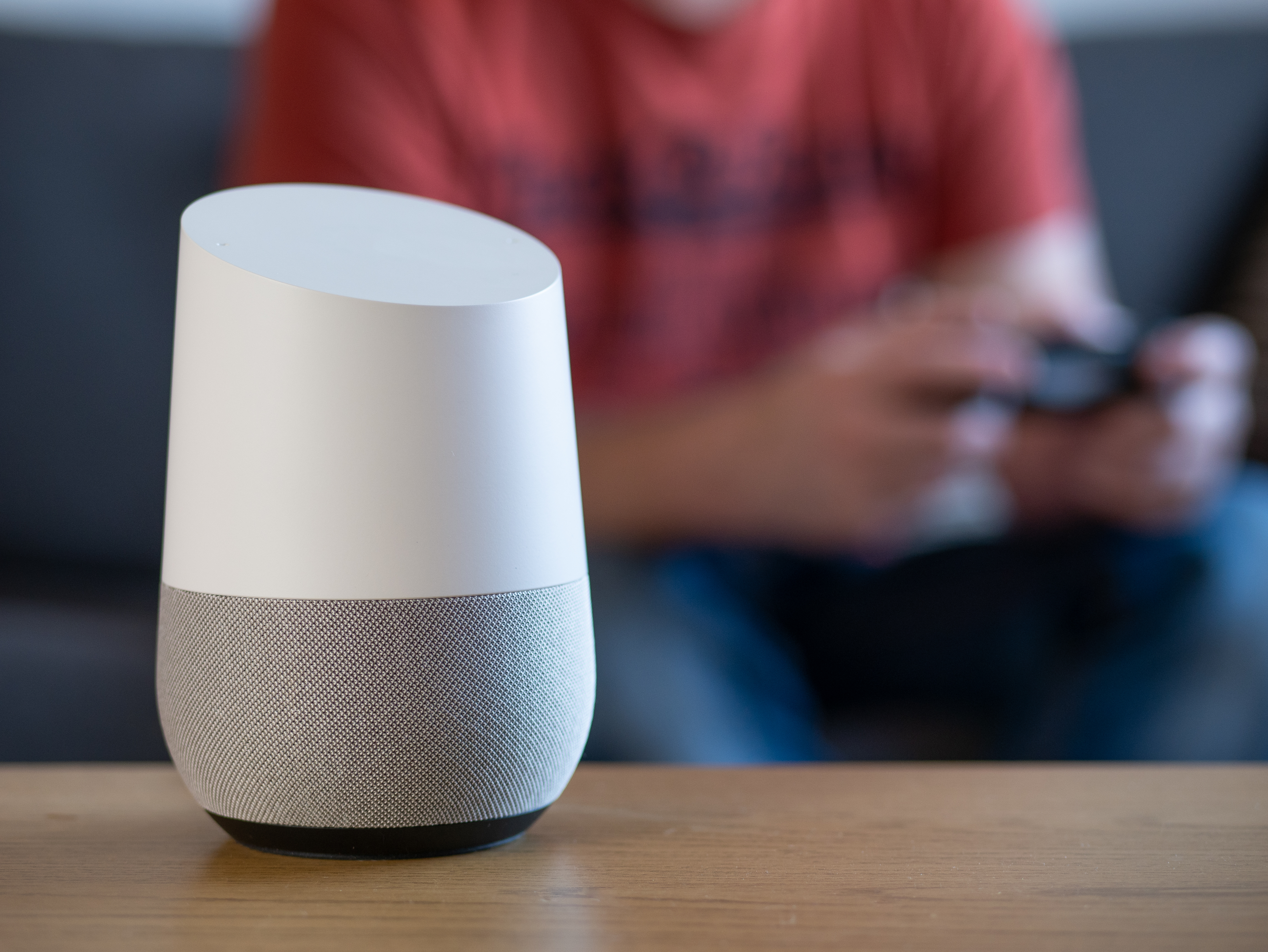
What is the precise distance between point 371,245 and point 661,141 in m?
0.72

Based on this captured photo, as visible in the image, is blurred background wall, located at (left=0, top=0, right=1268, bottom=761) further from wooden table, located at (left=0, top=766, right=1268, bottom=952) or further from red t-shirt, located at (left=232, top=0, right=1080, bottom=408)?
wooden table, located at (left=0, top=766, right=1268, bottom=952)

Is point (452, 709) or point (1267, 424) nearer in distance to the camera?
point (452, 709)

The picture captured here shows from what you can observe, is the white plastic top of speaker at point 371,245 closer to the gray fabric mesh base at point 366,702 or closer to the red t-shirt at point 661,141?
the gray fabric mesh base at point 366,702

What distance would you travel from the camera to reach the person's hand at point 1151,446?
30.5 inches

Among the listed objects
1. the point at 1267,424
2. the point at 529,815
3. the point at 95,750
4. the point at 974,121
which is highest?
the point at 974,121

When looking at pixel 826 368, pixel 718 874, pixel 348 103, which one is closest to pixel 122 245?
pixel 348 103

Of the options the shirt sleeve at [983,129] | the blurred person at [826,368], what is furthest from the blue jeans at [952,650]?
the shirt sleeve at [983,129]

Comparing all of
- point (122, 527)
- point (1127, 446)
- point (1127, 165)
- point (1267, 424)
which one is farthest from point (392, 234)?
point (1127, 165)

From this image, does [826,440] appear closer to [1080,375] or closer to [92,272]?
[1080,375]

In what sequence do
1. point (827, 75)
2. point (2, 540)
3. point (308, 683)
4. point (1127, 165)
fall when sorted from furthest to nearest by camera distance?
point (1127, 165) < point (2, 540) < point (827, 75) < point (308, 683)

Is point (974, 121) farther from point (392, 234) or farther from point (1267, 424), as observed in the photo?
point (392, 234)

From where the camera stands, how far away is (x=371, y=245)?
30 centimetres

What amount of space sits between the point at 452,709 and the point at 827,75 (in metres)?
0.89

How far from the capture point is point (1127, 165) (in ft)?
4.35
